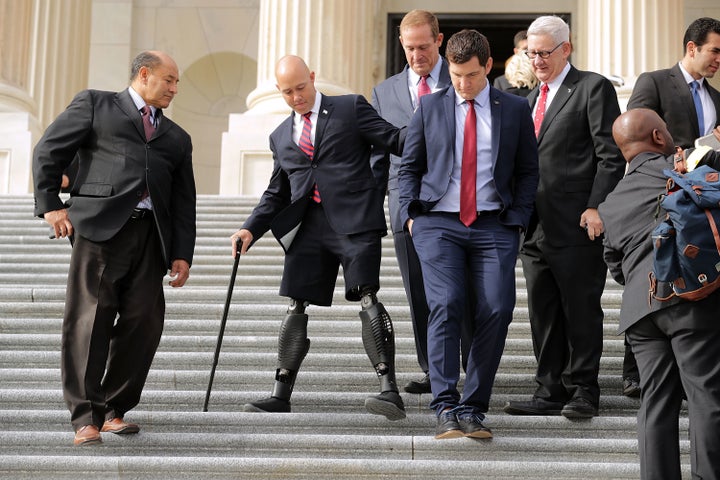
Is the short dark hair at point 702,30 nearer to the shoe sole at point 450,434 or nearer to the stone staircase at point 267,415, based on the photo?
the stone staircase at point 267,415

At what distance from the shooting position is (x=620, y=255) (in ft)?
19.6

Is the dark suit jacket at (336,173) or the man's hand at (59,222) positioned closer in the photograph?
the man's hand at (59,222)

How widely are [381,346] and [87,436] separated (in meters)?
1.55

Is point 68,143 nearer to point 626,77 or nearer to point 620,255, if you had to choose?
point 620,255

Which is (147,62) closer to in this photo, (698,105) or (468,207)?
(468,207)

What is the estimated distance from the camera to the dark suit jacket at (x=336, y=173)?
22.1 feet

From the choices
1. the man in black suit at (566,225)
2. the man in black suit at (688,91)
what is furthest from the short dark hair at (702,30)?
the man in black suit at (566,225)

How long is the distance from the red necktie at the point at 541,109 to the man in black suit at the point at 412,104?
0.62 metres

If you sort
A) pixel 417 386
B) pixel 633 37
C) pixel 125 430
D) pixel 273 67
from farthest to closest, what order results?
pixel 273 67 → pixel 633 37 → pixel 417 386 → pixel 125 430

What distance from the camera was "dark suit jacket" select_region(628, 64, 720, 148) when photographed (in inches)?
290

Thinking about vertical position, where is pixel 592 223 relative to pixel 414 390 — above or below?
above

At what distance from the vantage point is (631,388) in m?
6.86

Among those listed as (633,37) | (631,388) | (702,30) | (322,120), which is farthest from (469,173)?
(633,37)

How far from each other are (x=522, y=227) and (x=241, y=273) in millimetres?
3572
